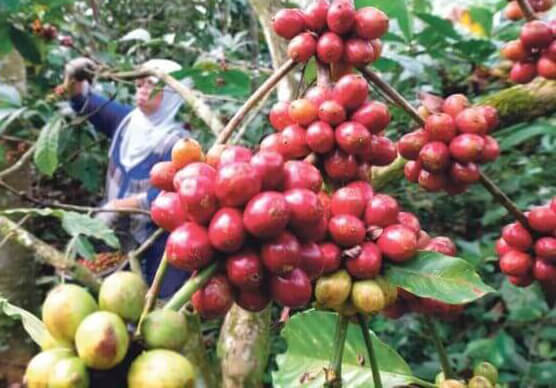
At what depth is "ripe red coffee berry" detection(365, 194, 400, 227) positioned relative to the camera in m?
0.59

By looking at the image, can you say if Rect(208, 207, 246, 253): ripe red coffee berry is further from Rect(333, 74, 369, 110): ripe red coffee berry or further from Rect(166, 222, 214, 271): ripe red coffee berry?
Rect(333, 74, 369, 110): ripe red coffee berry

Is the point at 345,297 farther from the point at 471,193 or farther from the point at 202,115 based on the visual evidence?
the point at 471,193

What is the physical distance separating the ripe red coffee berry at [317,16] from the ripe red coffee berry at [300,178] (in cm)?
23

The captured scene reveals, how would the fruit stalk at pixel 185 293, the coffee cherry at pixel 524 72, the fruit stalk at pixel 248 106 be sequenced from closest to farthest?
the fruit stalk at pixel 185 293 < the fruit stalk at pixel 248 106 < the coffee cherry at pixel 524 72

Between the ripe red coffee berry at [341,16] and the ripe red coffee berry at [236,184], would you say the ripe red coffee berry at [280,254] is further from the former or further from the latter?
the ripe red coffee berry at [341,16]

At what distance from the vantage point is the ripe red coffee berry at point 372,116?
0.61 metres

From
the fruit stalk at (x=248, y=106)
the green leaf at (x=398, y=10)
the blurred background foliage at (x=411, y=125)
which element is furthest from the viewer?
the blurred background foliage at (x=411, y=125)

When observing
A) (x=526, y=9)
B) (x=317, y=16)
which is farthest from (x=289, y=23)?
(x=526, y=9)

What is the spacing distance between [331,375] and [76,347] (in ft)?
0.82

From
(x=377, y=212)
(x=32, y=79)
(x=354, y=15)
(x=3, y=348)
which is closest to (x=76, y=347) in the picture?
(x=377, y=212)

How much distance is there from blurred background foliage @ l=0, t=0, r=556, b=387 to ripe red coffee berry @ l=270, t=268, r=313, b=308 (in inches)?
18.2

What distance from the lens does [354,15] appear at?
66 centimetres

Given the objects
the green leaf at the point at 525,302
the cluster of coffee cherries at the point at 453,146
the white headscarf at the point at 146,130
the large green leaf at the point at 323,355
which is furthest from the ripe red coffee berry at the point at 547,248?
the white headscarf at the point at 146,130

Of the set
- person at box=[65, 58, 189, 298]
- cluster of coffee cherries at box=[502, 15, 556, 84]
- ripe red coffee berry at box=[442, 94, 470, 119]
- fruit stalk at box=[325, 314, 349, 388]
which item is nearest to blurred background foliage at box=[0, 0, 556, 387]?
person at box=[65, 58, 189, 298]
